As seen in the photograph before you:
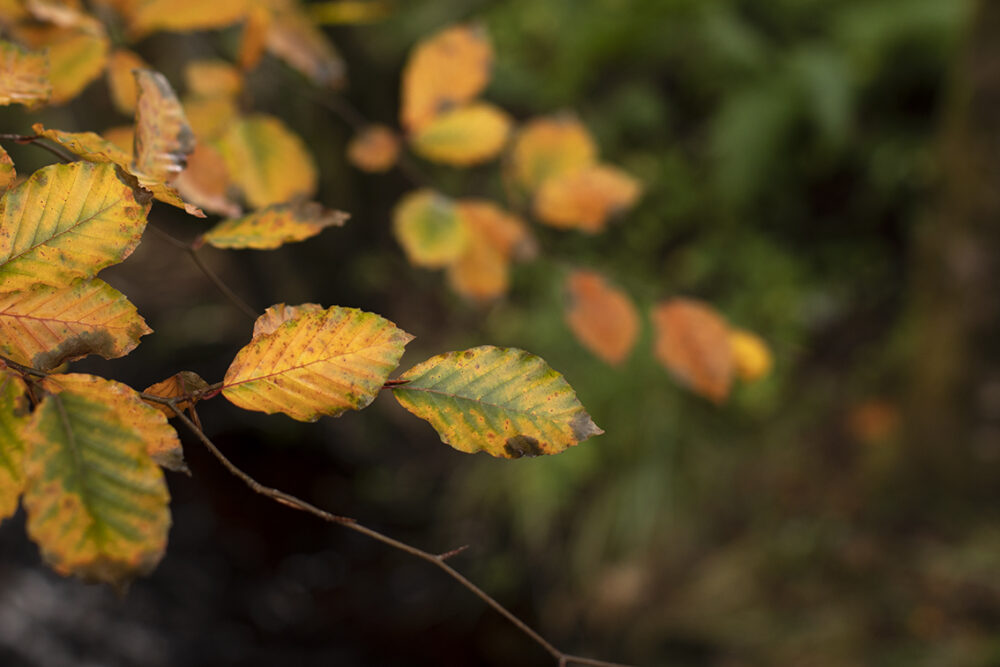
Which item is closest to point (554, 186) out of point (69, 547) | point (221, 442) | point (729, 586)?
point (69, 547)

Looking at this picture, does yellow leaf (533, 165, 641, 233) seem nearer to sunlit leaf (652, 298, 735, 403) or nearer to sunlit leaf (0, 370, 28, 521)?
sunlit leaf (652, 298, 735, 403)

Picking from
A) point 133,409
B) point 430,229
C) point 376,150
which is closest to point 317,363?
point 133,409

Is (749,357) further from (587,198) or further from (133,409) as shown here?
(133,409)

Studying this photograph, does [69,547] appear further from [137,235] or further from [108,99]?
[108,99]

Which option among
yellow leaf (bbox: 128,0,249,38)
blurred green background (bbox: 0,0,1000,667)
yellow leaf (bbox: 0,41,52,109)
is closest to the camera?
yellow leaf (bbox: 0,41,52,109)

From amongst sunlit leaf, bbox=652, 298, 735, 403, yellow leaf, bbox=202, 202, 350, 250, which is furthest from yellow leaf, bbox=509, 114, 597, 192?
yellow leaf, bbox=202, 202, 350, 250

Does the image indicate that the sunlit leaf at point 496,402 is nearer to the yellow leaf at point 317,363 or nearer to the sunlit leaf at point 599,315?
the yellow leaf at point 317,363
